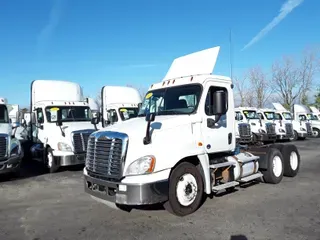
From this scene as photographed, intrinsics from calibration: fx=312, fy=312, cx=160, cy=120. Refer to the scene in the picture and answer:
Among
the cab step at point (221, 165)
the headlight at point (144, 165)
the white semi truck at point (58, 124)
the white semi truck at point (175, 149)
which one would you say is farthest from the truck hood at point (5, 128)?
the cab step at point (221, 165)

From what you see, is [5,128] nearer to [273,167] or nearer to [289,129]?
[273,167]

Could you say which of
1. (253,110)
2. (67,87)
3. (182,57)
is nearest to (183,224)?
(182,57)

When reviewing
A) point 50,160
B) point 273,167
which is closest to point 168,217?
point 273,167

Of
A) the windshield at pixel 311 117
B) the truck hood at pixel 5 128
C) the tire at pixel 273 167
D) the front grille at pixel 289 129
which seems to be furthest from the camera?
the windshield at pixel 311 117

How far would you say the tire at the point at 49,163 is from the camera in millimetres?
10806

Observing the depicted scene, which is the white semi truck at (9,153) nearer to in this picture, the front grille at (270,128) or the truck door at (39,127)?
the truck door at (39,127)

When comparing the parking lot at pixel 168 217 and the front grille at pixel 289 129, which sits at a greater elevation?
the front grille at pixel 289 129

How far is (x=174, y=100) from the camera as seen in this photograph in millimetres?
6535

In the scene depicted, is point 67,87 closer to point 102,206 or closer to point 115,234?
point 102,206

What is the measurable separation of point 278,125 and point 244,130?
4.23 meters

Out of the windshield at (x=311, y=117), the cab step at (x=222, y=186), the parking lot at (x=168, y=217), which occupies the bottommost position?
the parking lot at (x=168, y=217)

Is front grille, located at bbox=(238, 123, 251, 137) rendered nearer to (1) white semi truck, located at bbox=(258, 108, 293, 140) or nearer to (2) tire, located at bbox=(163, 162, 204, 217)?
(1) white semi truck, located at bbox=(258, 108, 293, 140)

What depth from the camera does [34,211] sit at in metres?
6.31

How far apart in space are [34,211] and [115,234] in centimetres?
233
